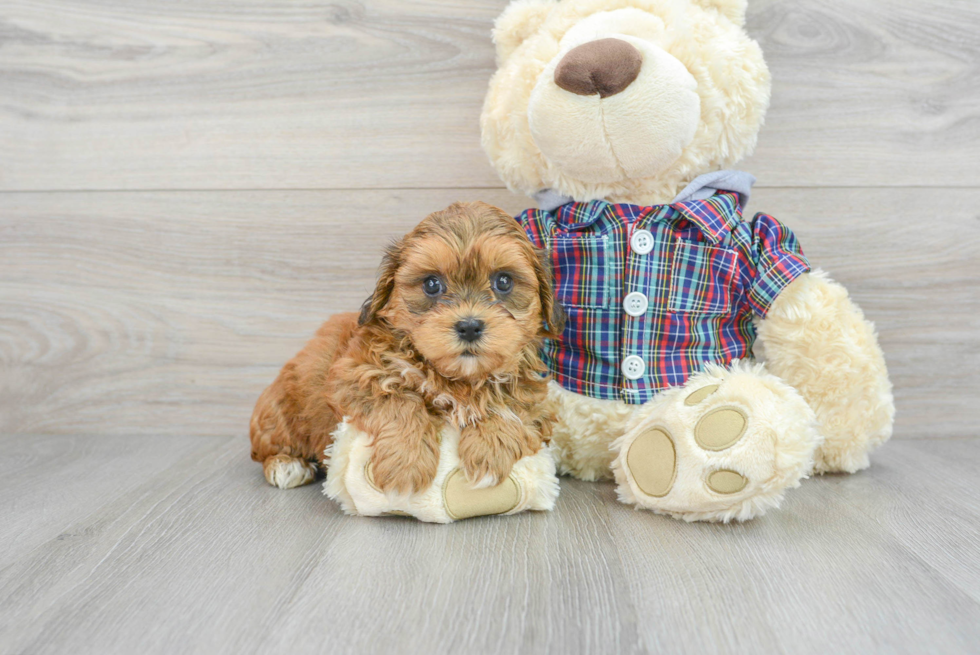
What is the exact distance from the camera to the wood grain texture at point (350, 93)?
65.2 inches

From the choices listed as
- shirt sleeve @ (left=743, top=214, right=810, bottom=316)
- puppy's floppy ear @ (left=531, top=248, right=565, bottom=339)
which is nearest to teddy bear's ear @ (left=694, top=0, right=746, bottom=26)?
shirt sleeve @ (left=743, top=214, right=810, bottom=316)

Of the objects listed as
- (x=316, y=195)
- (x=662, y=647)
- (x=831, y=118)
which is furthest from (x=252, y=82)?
(x=662, y=647)

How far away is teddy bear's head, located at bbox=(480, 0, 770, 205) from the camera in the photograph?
1.21m

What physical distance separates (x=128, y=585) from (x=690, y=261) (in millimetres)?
1078

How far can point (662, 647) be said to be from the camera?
0.79 m

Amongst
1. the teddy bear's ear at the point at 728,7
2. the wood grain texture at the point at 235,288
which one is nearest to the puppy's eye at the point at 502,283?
the wood grain texture at the point at 235,288

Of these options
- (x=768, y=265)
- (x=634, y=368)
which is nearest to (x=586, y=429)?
(x=634, y=368)

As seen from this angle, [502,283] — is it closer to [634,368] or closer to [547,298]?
[547,298]

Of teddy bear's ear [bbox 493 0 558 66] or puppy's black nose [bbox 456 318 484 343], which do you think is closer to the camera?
puppy's black nose [bbox 456 318 484 343]

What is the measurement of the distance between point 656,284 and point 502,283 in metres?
0.35

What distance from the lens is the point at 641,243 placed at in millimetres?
1301

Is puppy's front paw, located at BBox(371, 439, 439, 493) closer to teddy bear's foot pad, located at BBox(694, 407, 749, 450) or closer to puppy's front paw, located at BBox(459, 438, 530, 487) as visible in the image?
puppy's front paw, located at BBox(459, 438, 530, 487)

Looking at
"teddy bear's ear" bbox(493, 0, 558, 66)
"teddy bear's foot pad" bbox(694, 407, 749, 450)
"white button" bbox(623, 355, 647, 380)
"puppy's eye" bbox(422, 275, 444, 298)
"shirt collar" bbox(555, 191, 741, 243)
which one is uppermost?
"teddy bear's ear" bbox(493, 0, 558, 66)

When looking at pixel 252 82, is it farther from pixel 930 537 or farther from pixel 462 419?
pixel 930 537
